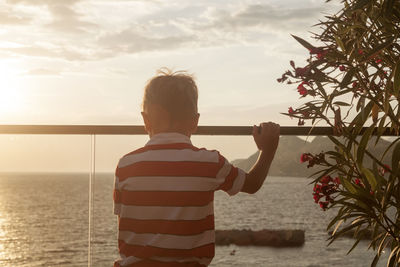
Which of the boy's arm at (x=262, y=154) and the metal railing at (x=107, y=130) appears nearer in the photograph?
the boy's arm at (x=262, y=154)

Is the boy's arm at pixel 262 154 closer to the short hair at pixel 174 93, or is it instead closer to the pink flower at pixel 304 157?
the short hair at pixel 174 93

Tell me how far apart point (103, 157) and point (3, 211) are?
10288cm

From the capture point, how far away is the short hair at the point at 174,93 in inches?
70.8

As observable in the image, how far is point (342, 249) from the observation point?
7131 centimetres

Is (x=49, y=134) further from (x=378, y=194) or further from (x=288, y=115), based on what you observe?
(x=378, y=194)

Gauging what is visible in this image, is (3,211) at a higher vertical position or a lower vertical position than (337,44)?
lower

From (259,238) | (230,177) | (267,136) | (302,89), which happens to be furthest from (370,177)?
(259,238)

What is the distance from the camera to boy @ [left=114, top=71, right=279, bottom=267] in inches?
69.0

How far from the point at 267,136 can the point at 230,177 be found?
26 centimetres

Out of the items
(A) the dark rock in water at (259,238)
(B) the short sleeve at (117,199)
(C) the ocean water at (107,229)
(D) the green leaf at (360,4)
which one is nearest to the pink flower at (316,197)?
(D) the green leaf at (360,4)

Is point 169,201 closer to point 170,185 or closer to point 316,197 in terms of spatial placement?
point 170,185

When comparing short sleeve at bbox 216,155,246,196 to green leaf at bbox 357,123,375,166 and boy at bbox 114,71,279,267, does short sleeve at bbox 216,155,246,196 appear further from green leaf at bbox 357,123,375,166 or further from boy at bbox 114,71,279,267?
green leaf at bbox 357,123,375,166

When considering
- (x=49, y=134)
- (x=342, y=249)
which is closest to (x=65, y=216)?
(x=342, y=249)

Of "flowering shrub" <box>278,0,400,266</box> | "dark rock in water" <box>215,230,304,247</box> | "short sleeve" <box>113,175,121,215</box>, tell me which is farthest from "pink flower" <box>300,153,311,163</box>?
"dark rock in water" <box>215,230,304,247</box>
